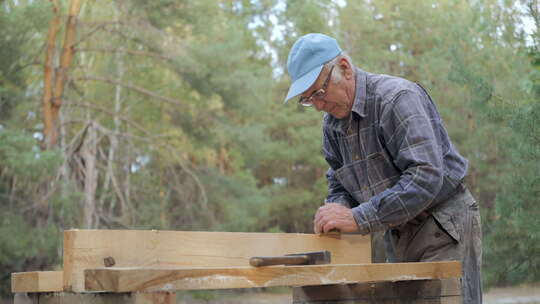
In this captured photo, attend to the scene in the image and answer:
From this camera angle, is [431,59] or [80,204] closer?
[80,204]

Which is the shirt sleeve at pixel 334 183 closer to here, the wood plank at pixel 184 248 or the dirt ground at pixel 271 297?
the wood plank at pixel 184 248

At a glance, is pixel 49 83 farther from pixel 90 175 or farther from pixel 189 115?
pixel 189 115

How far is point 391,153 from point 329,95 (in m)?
0.30

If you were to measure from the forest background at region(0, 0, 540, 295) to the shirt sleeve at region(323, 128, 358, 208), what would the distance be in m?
3.48

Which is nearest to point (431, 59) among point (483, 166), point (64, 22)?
point (483, 166)

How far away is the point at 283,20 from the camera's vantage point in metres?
15.1

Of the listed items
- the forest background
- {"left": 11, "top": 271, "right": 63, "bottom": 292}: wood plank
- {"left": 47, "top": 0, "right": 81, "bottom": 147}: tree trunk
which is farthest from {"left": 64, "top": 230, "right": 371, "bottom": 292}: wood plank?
{"left": 47, "top": 0, "right": 81, "bottom": 147}: tree trunk

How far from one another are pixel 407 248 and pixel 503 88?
780 cm

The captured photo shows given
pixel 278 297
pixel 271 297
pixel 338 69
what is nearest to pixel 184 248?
pixel 338 69

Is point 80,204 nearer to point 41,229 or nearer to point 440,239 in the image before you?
point 41,229

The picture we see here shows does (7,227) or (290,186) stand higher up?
(290,186)

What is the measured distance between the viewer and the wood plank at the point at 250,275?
4.95 feet

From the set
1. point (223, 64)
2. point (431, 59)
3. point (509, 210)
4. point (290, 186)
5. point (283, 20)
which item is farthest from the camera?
point (290, 186)

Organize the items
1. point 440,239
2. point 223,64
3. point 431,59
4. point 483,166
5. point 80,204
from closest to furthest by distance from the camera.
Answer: point 440,239, point 80,204, point 223,64, point 483,166, point 431,59
